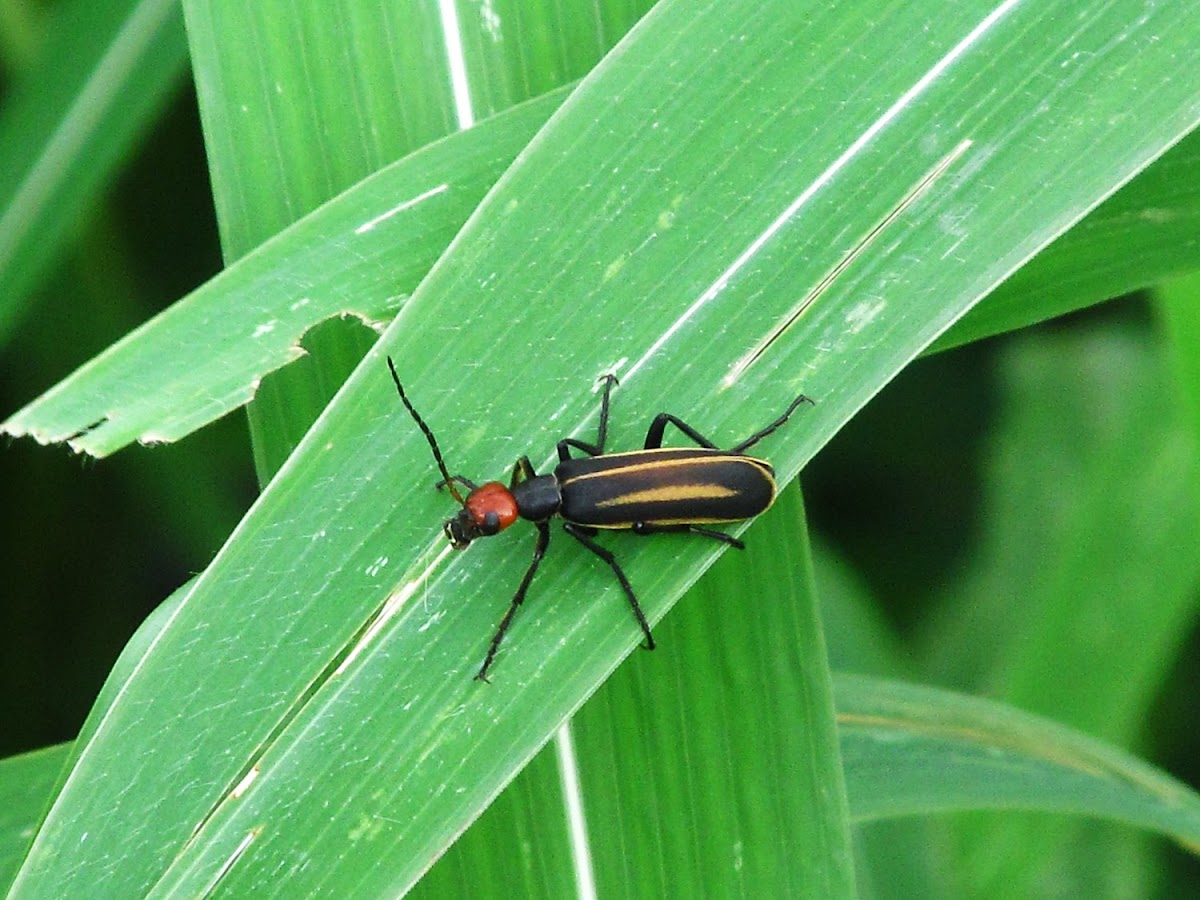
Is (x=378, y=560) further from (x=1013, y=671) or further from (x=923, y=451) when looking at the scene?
(x=923, y=451)

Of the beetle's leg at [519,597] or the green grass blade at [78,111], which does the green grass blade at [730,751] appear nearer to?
the beetle's leg at [519,597]

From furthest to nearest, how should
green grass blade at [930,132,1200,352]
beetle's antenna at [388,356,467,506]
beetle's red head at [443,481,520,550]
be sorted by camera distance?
green grass blade at [930,132,1200,352] < beetle's red head at [443,481,520,550] < beetle's antenna at [388,356,467,506]

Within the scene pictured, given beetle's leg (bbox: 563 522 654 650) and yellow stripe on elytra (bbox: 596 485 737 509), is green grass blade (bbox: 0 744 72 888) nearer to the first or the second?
beetle's leg (bbox: 563 522 654 650)

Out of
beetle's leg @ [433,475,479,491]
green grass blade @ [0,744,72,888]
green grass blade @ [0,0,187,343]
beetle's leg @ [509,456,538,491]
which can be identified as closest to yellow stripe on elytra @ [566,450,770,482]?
beetle's leg @ [509,456,538,491]

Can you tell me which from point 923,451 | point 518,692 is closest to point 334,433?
point 518,692

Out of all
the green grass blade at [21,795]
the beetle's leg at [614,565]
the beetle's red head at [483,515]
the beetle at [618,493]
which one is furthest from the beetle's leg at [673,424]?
the green grass blade at [21,795]

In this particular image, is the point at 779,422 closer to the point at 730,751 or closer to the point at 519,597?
the point at 519,597

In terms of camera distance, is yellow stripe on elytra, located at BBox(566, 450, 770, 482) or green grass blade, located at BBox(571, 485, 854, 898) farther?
yellow stripe on elytra, located at BBox(566, 450, 770, 482)
